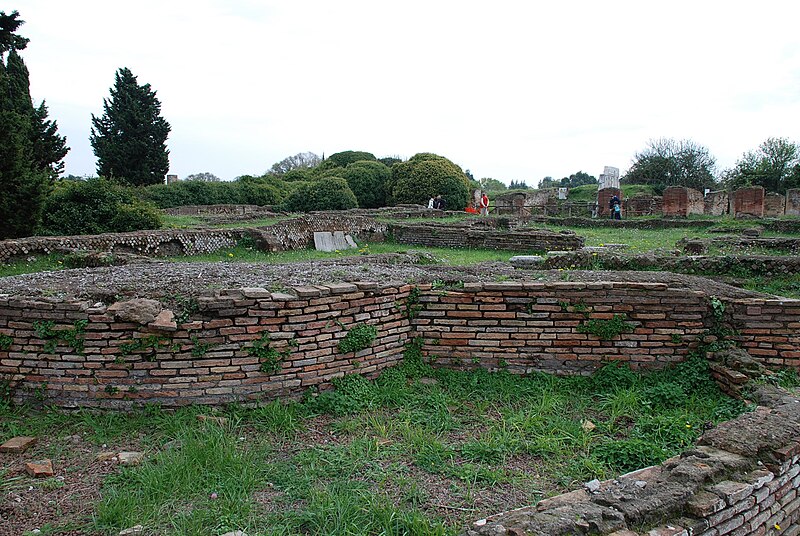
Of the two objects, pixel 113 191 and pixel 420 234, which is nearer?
pixel 113 191

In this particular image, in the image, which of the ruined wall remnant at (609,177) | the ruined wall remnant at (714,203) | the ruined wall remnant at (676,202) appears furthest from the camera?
the ruined wall remnant at (609,177)

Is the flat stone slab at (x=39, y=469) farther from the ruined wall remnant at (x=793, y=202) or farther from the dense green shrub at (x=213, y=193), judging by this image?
the ruined wall remnant at (x=793, y=202)

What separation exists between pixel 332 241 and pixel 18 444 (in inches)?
417

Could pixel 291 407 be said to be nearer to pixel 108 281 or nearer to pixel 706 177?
pixel 108 281

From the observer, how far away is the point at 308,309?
447 centimetres

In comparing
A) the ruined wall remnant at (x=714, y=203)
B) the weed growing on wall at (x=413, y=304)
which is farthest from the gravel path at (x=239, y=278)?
the ruined wall remnant at (x=714, y=203)

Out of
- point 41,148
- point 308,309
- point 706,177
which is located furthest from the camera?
point 706,177

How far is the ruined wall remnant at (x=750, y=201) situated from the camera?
19.5 m

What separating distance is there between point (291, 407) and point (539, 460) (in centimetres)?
193

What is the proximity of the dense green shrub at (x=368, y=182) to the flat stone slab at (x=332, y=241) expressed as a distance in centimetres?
1294

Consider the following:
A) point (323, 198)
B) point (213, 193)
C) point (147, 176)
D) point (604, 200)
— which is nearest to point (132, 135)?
point (147, 176)

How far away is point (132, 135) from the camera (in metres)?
31.4

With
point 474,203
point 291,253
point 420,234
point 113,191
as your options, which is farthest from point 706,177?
point 113,191

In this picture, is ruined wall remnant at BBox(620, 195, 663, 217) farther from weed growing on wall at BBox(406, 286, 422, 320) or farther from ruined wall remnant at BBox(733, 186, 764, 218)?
weed growing on wall at BBox(406, 286, 422, 320)
